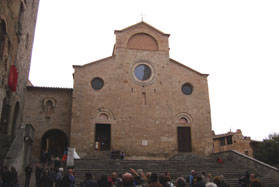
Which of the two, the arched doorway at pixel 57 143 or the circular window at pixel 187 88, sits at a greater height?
the circular window at pixel 187 88

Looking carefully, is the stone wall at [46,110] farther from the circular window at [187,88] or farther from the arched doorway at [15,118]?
the circular window at [187,88]

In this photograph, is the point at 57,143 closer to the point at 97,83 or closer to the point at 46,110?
the point at 46,110

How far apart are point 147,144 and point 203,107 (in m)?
6.00

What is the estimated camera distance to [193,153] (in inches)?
894

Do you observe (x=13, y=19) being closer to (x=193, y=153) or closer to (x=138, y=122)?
(x=138, y=122)

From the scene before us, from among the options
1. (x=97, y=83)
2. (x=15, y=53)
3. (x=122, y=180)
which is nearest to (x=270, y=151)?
(x=97, y=83)

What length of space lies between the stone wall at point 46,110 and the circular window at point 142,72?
595cm

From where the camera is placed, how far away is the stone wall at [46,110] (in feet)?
73.7

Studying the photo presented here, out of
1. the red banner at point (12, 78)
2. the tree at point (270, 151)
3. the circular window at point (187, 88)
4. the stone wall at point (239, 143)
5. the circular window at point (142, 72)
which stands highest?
the circular window at point (142, 72)

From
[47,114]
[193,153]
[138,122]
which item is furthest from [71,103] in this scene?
[193,153]

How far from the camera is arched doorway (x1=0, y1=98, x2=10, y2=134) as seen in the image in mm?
17116

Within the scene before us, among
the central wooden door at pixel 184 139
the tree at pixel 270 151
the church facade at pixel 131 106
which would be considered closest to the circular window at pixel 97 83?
the church facade at pixel 131 106

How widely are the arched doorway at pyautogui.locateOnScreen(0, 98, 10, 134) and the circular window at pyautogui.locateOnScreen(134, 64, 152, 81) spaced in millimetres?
10688

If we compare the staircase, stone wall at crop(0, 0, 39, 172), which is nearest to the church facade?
stone wall at crop(0, 0, 39, 172)
